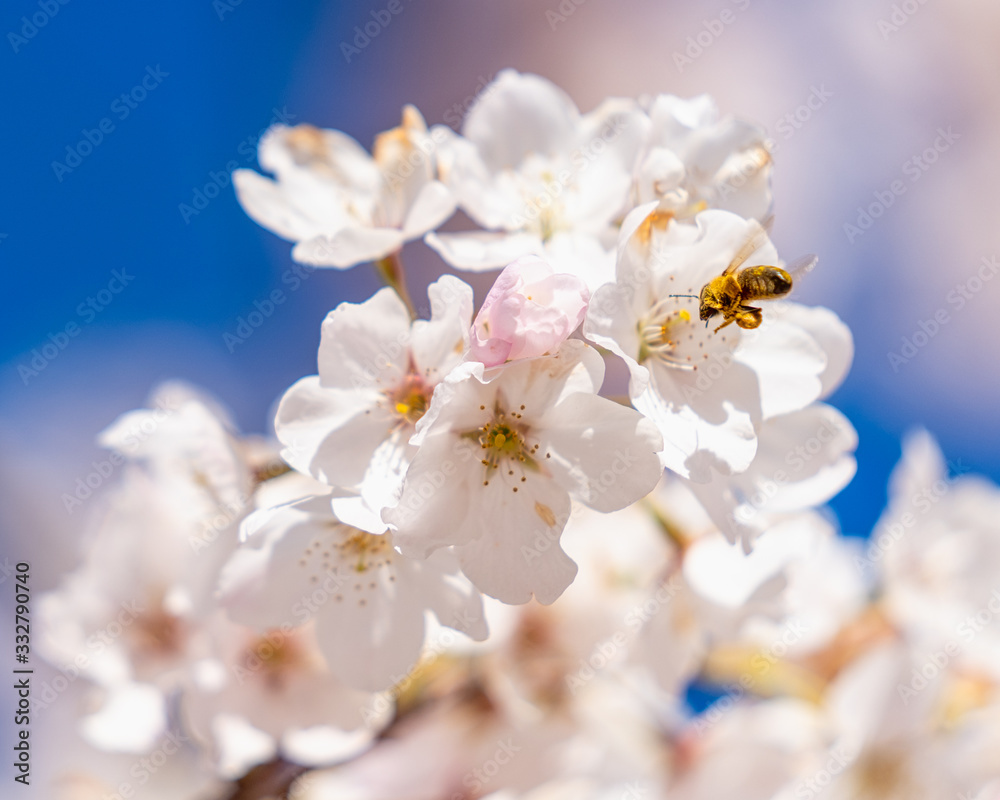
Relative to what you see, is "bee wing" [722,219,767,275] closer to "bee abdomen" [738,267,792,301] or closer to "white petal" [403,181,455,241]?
"bee abdomen" [738,267,792,301]

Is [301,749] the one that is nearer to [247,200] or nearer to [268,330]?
[247,200]

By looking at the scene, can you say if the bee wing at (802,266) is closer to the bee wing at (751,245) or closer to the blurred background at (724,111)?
the bee wing at (751,245)

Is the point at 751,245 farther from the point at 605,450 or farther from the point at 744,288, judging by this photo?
the point at 605,450

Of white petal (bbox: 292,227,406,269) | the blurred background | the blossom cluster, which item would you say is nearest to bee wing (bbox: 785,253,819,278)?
the blossom cluster

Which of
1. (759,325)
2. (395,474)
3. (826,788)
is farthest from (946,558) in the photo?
(395,474)

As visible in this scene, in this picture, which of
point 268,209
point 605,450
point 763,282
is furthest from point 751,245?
point 268,209

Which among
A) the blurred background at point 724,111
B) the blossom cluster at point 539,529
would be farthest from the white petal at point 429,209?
the blurred background at point 724,111

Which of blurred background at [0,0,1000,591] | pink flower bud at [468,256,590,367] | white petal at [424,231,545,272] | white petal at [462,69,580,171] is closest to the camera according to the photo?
pink flower bud at [468,256,590,367]
